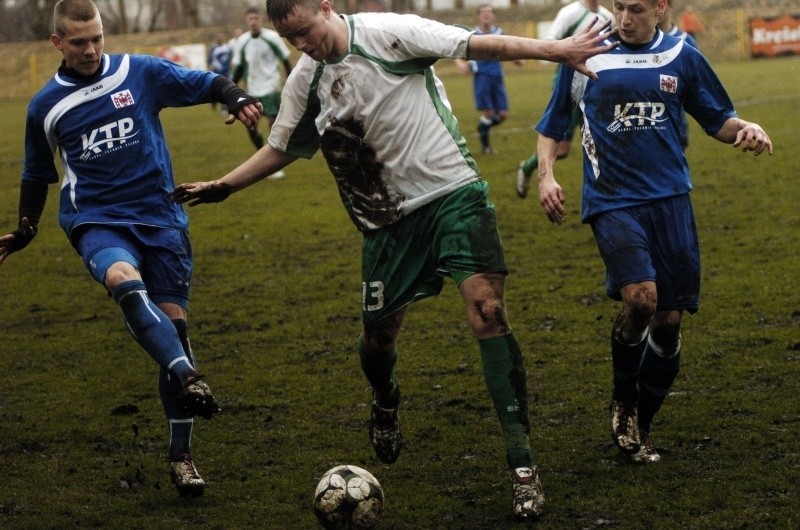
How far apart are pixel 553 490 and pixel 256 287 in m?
5.53

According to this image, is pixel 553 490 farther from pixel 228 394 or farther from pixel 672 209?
pixel 228 394

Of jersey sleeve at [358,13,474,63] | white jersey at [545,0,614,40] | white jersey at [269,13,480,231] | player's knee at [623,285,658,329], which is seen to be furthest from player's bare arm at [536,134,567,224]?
white jersey at [545,0,614,40]

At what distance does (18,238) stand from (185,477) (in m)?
1.39

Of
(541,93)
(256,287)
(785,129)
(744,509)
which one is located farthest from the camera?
(541,93)

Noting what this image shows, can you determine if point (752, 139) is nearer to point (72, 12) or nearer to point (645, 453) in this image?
point (645, 453)

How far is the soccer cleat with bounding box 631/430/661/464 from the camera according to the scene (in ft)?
17.6

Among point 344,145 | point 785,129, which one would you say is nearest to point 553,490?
point 344,145

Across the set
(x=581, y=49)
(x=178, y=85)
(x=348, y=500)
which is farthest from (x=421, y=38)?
(x=348, y=500)

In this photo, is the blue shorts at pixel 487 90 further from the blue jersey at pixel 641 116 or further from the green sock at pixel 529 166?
the blue jersey at pixel 641 116

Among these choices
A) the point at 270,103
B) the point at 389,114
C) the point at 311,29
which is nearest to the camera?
the point at 311,29

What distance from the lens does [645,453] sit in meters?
5.40

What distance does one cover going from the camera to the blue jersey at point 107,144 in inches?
217

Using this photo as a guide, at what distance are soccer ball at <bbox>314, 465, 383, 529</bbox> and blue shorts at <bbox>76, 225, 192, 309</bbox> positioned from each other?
1.26 m

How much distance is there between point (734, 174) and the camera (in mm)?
Result: 14766
